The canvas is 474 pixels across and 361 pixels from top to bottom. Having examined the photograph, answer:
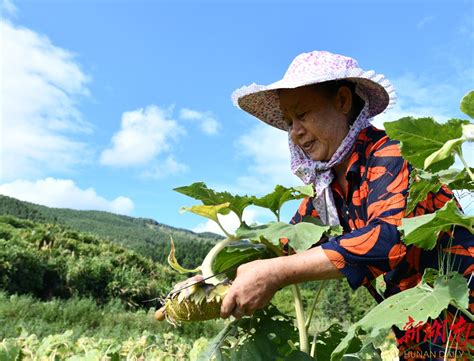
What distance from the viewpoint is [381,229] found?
4.00ft

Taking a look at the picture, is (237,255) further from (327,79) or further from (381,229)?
(327,79)

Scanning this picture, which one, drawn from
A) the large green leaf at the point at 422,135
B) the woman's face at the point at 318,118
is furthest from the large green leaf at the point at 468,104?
the woman's face at the point at 318,118

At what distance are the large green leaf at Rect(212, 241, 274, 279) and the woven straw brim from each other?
1.61 ft

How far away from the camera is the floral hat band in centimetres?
156

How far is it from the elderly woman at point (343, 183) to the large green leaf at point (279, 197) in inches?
5.3

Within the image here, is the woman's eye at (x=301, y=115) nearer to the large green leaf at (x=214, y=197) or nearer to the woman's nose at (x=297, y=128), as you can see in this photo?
the woman's nose at (x=297, y=128)

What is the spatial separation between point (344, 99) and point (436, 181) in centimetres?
72

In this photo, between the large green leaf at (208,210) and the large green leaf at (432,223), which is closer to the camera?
the large green leaf at (432,223)

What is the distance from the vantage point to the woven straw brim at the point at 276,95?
158 centimetres

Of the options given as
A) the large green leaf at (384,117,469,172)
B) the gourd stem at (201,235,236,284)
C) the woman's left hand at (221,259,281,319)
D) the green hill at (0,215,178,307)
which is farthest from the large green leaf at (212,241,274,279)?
the green hill at (0,215,178,307)

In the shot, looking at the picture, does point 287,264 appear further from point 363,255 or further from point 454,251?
point 454,251

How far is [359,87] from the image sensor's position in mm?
1686

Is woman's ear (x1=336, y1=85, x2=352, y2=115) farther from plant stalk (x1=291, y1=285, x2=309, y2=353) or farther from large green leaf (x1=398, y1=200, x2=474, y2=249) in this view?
large green leaf (x1=398, y1=200, x2=474, y2=249)

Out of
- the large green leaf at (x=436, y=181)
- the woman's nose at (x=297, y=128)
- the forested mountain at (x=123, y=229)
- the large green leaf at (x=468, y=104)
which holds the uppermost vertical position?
the forested mountain at (x=123, y=229)
